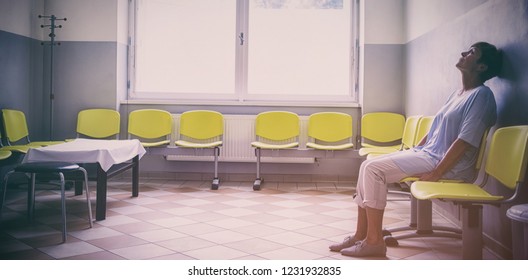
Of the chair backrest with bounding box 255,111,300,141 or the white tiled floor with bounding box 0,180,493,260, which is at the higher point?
the chair backrest with bounding box 255,111,300,141

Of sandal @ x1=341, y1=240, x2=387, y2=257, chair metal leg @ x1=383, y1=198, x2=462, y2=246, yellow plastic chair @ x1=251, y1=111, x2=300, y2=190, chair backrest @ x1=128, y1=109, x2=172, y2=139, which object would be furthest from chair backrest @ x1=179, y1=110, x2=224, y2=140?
sandal @ x1=341, y1=240, x2=387, y2=257

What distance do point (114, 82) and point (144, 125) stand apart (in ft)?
2.31

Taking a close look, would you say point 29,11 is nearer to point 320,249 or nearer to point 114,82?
point 114,82

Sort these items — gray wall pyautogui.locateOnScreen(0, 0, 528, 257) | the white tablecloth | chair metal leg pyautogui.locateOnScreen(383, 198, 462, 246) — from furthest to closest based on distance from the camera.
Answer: gray wall pyautogui.locateOnScreen(0, 0, 528, 257) < the white tablecloth < chair metal leg pyautogui.locateOnScreen(383, 198, 462, 246)

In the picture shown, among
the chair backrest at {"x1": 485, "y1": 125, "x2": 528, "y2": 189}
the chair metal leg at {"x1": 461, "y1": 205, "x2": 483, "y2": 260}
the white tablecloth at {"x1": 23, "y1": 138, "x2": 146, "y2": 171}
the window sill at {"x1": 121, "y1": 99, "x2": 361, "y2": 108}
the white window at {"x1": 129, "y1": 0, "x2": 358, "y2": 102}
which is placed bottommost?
the chair metal leg at {"x1": 461, "y1": 205, "x2": 483, "y2": 260}

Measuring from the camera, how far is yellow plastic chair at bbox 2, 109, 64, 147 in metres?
4.75

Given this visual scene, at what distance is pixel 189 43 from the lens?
595 cm

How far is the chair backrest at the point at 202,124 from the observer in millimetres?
5457

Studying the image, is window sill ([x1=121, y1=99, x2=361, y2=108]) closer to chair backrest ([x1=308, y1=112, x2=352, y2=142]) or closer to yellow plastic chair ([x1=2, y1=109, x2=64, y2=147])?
chair backrest ([x1=308, y1=112, x2=352, y2=142])

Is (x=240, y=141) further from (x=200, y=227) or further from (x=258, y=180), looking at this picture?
(x=200, y=227)

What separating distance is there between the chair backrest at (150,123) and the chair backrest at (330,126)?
1749 mm

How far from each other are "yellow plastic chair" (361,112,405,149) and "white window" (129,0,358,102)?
65cm

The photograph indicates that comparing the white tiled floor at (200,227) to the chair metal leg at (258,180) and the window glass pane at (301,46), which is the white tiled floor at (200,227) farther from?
the window glass pane at (301,46)

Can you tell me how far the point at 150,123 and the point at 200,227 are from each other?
8.28 feet
